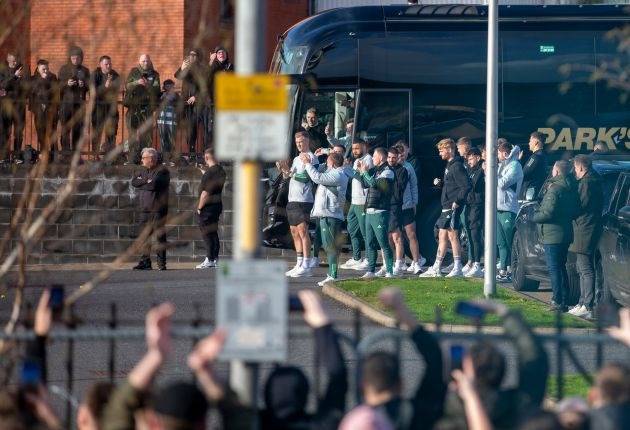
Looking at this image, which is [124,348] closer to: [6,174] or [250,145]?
[250,145]

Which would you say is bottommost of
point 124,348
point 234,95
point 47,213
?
point 124,348

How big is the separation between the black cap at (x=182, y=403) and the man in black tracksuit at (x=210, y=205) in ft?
40.2

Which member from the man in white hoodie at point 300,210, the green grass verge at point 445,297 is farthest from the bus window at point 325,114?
the green grass verge at point 445,297

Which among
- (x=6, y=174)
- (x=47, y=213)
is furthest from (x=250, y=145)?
(x=6, y=174)

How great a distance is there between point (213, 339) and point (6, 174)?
55.3 ft

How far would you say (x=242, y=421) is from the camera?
589 cm

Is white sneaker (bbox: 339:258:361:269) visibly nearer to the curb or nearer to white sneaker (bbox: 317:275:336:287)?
white sneaker (bbox: 317:275:336:287)

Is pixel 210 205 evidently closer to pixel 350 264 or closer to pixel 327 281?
pixel 350 264

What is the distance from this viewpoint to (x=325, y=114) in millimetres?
20891

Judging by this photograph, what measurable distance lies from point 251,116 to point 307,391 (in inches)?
49.0

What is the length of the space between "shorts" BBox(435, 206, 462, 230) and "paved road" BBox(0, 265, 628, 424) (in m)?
1.72

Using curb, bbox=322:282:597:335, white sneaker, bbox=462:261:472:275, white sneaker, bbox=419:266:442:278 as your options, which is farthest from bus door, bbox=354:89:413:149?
curb, bbox=322:282:597:335

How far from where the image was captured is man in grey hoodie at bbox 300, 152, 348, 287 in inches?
680

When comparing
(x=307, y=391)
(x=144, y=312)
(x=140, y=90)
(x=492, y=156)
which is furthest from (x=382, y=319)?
(x=307, y=391)
